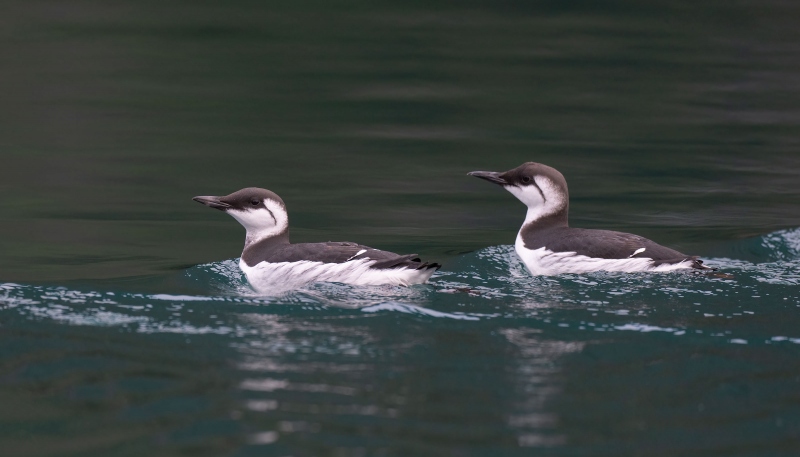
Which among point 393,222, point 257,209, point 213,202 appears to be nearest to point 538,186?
point 393,222

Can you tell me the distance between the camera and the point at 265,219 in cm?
874

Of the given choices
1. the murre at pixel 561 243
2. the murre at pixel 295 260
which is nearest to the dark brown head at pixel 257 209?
the murre at pixel 295 260

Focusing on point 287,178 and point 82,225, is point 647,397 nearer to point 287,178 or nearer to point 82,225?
point 82,225

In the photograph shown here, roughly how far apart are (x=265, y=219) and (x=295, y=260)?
858mm

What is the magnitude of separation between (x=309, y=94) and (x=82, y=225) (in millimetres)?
7063

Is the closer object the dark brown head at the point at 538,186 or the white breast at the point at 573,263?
the white breast at the point at 573,263

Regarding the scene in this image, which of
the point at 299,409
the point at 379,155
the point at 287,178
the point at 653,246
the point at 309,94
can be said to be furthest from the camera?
the point at 309,94

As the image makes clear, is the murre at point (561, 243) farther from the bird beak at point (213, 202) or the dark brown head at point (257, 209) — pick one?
the bird beak at point (213, 202)

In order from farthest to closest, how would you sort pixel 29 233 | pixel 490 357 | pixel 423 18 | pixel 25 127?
pixel 423 18
pixel 25 127
pixel 29 233
pixel 490 357

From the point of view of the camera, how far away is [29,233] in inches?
404

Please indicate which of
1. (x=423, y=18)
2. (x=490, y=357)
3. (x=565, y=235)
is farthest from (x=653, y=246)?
(x=423, y=18)

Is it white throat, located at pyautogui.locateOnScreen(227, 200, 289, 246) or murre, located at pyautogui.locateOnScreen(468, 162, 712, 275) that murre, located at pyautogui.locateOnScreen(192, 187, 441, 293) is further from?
murre, located at pyautogui.locateOnScreen(468, 162, 712, 275)

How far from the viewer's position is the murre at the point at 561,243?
8336 millimetres

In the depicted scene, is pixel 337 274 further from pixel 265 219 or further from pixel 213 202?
pixel 213 202
